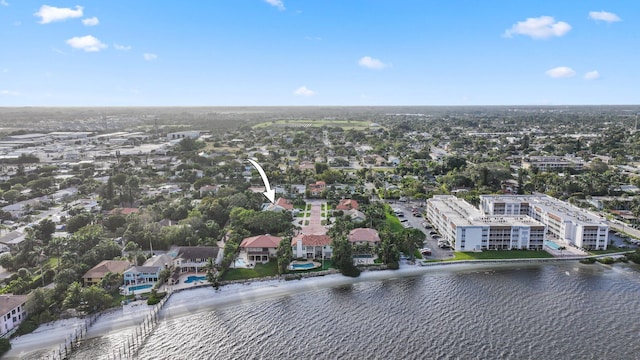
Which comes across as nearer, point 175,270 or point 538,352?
point 538,352

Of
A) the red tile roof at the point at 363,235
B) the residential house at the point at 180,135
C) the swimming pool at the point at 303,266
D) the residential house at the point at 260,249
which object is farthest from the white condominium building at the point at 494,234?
the residential house at the point at 180,135

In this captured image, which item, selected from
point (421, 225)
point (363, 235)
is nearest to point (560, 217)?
point (421, 225)

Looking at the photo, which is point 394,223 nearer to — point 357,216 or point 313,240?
point 357,216

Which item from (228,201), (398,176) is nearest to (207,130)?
(398,176)

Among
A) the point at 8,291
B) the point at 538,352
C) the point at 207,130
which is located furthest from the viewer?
the point at 207,130

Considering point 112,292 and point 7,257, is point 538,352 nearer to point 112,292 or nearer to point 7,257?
point 112,292

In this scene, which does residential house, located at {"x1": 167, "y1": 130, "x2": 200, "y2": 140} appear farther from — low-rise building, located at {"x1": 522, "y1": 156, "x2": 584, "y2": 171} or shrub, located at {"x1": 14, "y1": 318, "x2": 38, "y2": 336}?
shrub, located at {"x1": 14, "y1": 318, "x2": 38, "y2": 336}

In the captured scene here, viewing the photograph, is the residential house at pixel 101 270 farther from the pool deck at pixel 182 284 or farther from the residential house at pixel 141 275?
the pool deck at pixel 182 284

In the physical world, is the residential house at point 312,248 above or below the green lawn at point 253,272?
above
